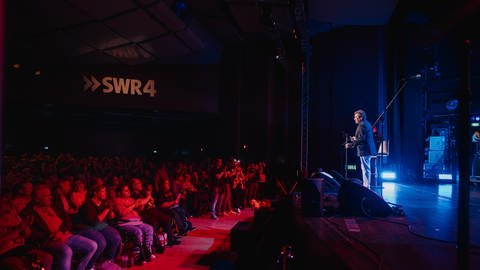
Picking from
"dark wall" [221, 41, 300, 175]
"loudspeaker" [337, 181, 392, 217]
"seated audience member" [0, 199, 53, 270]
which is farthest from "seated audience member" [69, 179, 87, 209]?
"dark wall" [221, 41, 300, 175]

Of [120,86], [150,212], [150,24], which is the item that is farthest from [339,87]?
[150,212]

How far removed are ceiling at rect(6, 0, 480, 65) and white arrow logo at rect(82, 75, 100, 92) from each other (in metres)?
0.49

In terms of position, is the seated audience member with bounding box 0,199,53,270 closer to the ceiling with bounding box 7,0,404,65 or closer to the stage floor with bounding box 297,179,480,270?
the stage floor with bounding box 297,179,480,270

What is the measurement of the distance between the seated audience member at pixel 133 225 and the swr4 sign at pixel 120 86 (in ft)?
17.9

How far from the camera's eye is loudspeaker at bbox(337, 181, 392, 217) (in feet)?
11.7

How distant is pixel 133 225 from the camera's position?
203 inches

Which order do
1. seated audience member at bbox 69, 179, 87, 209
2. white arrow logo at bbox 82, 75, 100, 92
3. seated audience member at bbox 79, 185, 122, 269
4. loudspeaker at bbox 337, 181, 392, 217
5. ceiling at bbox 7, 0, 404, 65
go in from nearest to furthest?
1. loudspeaker at bbox 337, 181, 392, 217
2. seated audience member at bbox 79, 185, 122, 269
3. seated audience member at bbox 69, 179, 87, 209
4. ceiling at bbox 7, 0, 404, 65
5. white arrow logo at bbox 82, 75, 100, 92

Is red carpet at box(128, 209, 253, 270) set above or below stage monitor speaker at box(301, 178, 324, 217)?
below

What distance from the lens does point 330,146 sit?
10.5 meters

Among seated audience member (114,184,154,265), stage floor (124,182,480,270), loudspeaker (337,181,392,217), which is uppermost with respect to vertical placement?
loudspeaker (337,181,392,217)

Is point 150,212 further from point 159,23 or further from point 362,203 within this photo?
point 159,23

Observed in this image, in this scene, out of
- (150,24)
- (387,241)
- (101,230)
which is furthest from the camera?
(150,24)

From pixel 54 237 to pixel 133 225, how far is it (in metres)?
1.34

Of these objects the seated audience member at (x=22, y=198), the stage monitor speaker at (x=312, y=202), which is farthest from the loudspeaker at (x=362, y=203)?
the seated audience member at (x=22, y=198)
